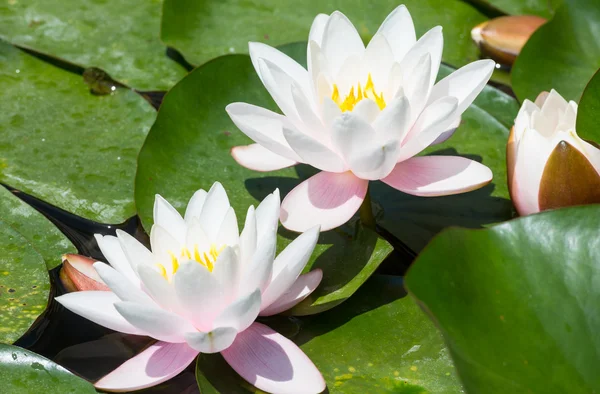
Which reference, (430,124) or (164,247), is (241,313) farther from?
(430,124)

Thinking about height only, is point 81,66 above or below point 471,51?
below

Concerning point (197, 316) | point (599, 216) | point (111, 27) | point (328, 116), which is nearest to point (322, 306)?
point (197, 316)

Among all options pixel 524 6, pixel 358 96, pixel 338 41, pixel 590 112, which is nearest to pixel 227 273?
pixel 358 96

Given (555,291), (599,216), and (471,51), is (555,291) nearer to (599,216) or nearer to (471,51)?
(599,216)

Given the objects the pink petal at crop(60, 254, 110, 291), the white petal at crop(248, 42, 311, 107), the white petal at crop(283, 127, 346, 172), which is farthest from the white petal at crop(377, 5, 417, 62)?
the pink petal at crop(60, 254, 110, 291)

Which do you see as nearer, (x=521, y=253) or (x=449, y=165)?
(x=521, y=253)

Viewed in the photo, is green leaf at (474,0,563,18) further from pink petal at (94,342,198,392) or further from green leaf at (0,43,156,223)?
pink petal at (94,342,198,392)
